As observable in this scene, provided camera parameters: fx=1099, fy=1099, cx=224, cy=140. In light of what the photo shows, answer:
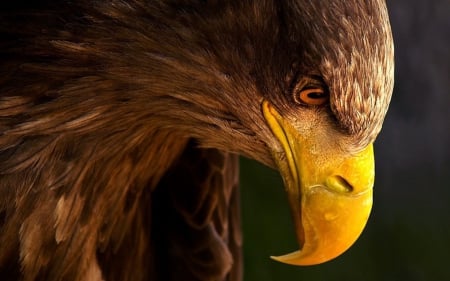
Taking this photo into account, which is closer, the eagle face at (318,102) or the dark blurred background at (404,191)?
the eagle face at (318,102)

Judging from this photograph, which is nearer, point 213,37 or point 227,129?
point 213,37

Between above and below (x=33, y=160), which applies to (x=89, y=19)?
above

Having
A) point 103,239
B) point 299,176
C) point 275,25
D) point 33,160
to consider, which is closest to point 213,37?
point 275,25

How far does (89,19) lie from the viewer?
2.00 metres

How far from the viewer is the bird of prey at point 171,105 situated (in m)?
1.85

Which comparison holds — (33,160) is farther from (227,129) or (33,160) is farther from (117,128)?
(227,129)

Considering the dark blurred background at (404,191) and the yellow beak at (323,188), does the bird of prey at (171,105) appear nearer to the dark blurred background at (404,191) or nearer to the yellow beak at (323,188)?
the yellow beak at (323,188)

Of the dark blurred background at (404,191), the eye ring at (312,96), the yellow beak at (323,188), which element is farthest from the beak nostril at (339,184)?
the dark blurred background at (404,191)

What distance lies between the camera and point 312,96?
6.20 feet

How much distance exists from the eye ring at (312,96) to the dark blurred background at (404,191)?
203cm

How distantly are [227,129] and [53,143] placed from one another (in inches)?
13.1

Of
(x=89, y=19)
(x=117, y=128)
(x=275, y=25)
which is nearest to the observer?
(x=275, y=25)

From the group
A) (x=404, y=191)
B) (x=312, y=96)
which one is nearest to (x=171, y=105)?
(x=312, y=96)

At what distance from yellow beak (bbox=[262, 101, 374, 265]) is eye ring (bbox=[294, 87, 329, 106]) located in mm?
68
